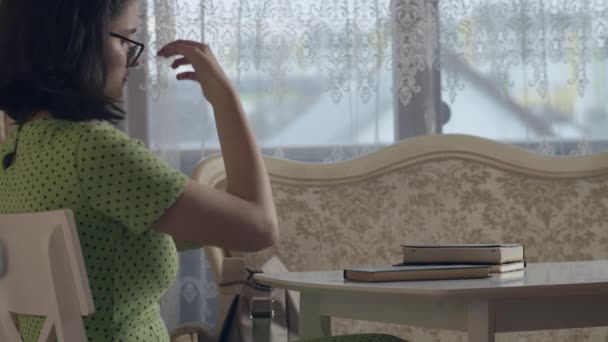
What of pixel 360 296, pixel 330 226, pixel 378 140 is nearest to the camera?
pixel 360 296

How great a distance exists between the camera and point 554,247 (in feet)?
9.12

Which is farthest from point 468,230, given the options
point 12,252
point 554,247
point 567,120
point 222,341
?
point 12,252

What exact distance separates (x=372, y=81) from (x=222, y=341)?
3.25 feet

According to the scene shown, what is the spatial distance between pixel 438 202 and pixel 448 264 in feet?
3.76

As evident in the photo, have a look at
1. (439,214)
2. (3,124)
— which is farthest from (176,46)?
(3,124)

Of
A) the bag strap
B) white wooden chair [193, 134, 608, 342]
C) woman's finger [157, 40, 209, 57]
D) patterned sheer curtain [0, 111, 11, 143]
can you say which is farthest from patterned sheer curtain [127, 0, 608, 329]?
woman's finger [157, 40, 209, 57]

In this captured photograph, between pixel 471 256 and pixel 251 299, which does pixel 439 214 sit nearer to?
pixel 251 299

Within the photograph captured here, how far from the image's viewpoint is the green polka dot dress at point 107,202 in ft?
3.96

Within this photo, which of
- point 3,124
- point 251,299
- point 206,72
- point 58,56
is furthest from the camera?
point 3,124

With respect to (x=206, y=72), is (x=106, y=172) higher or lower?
lower

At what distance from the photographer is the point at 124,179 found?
1.20 m

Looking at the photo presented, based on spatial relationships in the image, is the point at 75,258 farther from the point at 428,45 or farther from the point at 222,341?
the point at 428,45

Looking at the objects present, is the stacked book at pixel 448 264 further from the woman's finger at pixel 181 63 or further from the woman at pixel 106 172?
the woman's finger at pixel 181 63

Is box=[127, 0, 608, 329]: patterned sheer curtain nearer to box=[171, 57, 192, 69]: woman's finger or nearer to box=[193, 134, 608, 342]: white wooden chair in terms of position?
box=[193, 134, 608, 342]: white wooden chair
